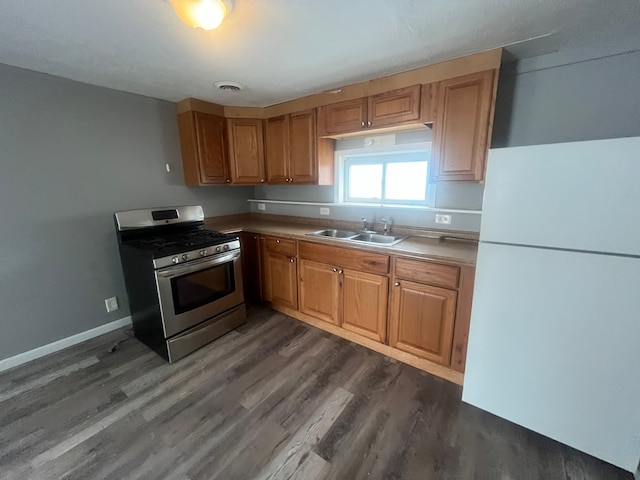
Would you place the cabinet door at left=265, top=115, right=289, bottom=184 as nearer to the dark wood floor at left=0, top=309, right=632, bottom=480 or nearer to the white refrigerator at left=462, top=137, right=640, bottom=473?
the dark wood floor at left=0, top=309, right=632, bottom=480

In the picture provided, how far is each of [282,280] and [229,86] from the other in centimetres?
190

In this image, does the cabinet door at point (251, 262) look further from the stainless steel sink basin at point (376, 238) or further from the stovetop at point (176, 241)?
the stainless steel sink basin at point (376, 238)

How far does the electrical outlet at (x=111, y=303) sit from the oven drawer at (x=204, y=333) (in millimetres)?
964

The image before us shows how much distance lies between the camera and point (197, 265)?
7.49ft

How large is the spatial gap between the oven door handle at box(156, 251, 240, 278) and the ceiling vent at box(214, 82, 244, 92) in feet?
4.91

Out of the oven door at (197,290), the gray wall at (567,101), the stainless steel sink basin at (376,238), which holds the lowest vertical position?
the oven door at (197,290)

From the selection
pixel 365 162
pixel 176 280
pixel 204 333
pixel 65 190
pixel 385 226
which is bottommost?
pixel 204 333

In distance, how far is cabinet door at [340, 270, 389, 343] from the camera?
7.18ft

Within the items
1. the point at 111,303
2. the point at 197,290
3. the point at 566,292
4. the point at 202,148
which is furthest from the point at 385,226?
the point at 111,303

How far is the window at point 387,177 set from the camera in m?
2.48

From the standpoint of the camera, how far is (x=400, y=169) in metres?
2.60

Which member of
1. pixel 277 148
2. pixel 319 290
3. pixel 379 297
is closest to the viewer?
pixel 379 297

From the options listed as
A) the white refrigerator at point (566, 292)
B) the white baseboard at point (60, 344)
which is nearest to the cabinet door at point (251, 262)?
the white baseboard at point (60, 344)

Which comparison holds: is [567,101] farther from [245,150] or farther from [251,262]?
[251,262]
